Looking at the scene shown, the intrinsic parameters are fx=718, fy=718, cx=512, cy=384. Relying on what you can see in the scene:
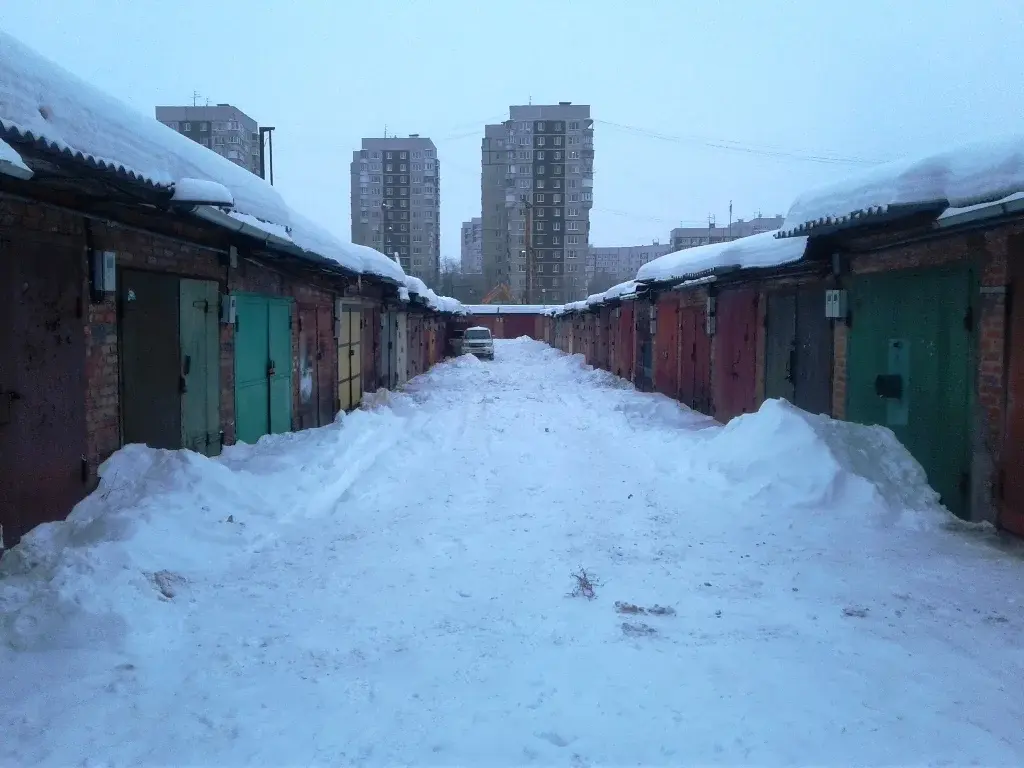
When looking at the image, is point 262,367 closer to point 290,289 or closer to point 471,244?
point 290,289

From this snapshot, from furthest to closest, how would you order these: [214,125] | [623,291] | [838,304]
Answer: [214,125]
[623,291]
[838,304]

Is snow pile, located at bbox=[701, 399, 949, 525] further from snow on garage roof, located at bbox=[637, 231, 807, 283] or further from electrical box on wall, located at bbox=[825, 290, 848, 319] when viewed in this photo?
snow on garage roof, located at bbox=[637, 231, 807, 283]

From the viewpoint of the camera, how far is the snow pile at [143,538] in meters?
4.01

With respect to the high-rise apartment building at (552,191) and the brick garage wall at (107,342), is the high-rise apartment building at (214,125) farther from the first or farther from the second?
the brick garage wall at (107,342)

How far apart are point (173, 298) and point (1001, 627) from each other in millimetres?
7421

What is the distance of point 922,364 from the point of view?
7.15m

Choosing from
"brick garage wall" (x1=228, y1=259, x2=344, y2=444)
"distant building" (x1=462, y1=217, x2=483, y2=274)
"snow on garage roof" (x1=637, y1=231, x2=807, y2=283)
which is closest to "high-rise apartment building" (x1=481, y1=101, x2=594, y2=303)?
"distant building" (x1=462, y1=217, x2=483, y2=274)

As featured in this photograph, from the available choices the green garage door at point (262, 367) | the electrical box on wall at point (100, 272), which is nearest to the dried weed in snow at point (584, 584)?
the electrical box on wall at point (100, 272)

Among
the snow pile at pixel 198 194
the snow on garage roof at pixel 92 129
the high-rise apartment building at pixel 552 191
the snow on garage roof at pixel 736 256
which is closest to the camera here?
the snow on garage roof at pixel 92 129

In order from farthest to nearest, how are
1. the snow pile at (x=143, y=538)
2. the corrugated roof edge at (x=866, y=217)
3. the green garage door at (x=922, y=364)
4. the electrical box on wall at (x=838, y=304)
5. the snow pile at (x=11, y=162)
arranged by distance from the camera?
the electrical box on wall at (x=838, y=304)
the green garage door at (x=922, y=364)
the corrugated roof edge at (x=866, y=217)
the snow pile at (x=143, y=538)
the snow pile at (x=11, y=162)

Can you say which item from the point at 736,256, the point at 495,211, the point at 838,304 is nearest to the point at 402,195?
the point at 495,211

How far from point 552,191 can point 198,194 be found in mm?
81711

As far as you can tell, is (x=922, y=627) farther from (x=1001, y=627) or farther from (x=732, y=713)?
(x=732, y=713)

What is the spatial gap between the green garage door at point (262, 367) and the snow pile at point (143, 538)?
86 cm
